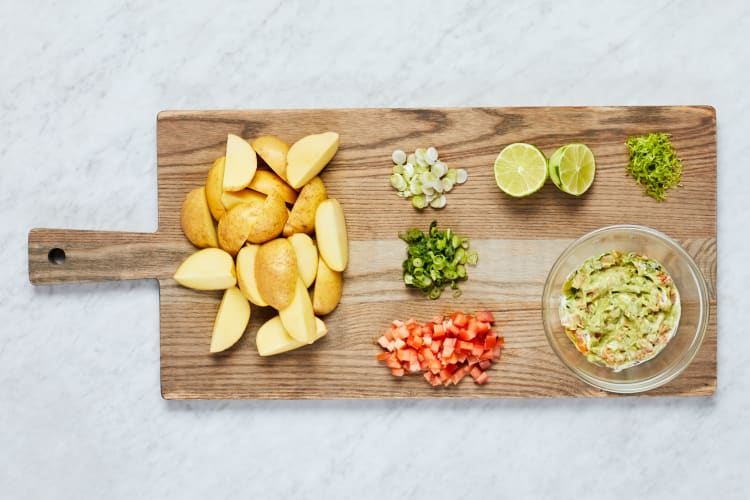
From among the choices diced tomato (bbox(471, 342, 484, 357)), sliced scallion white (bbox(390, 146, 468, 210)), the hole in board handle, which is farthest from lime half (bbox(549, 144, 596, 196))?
the hole in board handle

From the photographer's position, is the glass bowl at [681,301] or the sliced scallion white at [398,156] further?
the sliced scallion white at [398,156]

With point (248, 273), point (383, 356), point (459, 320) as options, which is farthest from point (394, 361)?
point (248, 273)

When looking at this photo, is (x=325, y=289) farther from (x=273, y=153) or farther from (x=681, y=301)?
(x=681, y=301)

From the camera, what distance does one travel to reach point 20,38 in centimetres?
238

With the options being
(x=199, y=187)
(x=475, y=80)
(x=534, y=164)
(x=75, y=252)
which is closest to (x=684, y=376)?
(x=534, y=164)

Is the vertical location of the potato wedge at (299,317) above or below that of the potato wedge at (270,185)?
below

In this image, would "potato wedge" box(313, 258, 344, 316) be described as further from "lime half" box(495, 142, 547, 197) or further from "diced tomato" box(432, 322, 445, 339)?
"lime half" box(495, 142, 547, 197)

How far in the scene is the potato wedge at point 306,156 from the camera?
2102 millimetres

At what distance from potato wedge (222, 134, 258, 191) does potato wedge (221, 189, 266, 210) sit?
0.03 metres

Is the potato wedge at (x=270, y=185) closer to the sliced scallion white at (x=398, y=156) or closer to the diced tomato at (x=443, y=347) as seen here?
the sliced scallion white at (x=398, y=156)

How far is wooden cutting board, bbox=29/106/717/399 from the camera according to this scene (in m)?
2.21

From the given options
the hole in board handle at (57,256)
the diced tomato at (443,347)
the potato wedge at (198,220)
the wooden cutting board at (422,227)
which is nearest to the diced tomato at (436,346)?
the diced tomato at (443,347)

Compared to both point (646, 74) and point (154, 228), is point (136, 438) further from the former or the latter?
point (646, 74)

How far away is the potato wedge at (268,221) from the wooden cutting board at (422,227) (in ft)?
0.69
